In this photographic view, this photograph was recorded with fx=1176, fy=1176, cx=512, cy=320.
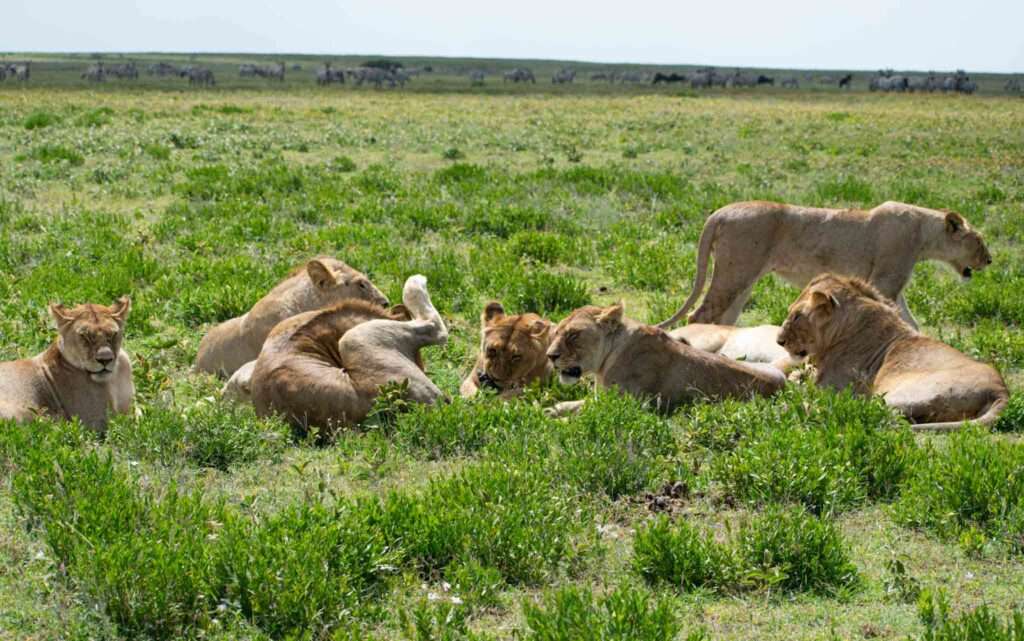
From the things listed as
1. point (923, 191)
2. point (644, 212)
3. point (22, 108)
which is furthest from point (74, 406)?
point (22, 108)

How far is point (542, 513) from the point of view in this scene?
582cm

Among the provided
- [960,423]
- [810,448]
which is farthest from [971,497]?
[960,423]

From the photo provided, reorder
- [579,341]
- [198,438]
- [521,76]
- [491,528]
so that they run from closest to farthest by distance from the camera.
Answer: [491,528]
[198,438]
[579,341]
[521,76]

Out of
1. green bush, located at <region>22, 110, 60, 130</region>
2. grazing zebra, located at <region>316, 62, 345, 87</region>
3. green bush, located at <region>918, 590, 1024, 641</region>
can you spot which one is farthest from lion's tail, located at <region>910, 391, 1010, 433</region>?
grazing zebra, located at <region>316, 62, 345, 87</region>

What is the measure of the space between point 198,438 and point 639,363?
312 cm

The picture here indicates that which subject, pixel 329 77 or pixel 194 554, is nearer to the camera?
pixel 194 554

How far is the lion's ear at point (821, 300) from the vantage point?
28.6 ft

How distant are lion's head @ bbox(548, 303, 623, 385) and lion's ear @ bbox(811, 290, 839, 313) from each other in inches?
59.4

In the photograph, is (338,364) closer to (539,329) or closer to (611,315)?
(539,329)

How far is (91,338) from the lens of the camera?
762 centimetres

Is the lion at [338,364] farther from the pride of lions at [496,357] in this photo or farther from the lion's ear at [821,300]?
the lion's ear at [821,300]

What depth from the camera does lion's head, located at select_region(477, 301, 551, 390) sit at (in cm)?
844

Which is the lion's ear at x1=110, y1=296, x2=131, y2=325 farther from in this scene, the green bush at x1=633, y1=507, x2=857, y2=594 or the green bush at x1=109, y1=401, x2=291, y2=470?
the green bush at x1=633, y1=507, x2=857, y2=594

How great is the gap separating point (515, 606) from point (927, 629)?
5.56 ft
